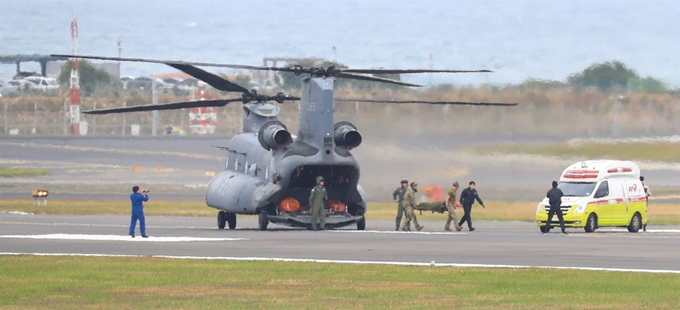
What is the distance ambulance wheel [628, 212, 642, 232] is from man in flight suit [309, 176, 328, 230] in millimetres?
9996

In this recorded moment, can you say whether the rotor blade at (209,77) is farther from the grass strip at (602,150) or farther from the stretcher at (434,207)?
the grass strip at (602,150)

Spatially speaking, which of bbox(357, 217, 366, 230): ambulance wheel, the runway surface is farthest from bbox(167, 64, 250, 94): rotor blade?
bbox(357, 217, 366, 230): ambulance wheel

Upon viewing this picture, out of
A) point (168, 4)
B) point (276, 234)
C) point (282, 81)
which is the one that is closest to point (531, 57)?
point (282, 81)

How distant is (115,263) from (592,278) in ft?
32.5

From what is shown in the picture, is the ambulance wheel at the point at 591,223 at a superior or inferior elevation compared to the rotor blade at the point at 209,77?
inferior

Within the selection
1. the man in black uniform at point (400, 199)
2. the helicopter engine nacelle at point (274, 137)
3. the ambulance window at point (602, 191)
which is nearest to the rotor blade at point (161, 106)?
the helicopter engine nacelle at point (274, 137)

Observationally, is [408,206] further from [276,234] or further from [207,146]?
[207,146]

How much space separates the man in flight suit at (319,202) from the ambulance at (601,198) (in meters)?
6.66

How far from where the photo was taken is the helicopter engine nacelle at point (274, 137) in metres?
44.0

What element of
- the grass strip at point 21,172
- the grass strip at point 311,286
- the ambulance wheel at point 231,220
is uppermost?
the grass strip at point 311,286

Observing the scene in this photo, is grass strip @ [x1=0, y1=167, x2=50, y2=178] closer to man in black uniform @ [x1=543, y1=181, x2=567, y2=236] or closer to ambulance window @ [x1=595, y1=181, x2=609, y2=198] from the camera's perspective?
ambulance window @ [x1=595, y1=181, x2=609, y2=198]

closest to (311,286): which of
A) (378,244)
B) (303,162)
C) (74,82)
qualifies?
(378,244)

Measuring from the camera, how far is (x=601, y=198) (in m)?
45.3

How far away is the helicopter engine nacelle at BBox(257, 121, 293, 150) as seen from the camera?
44.0m
